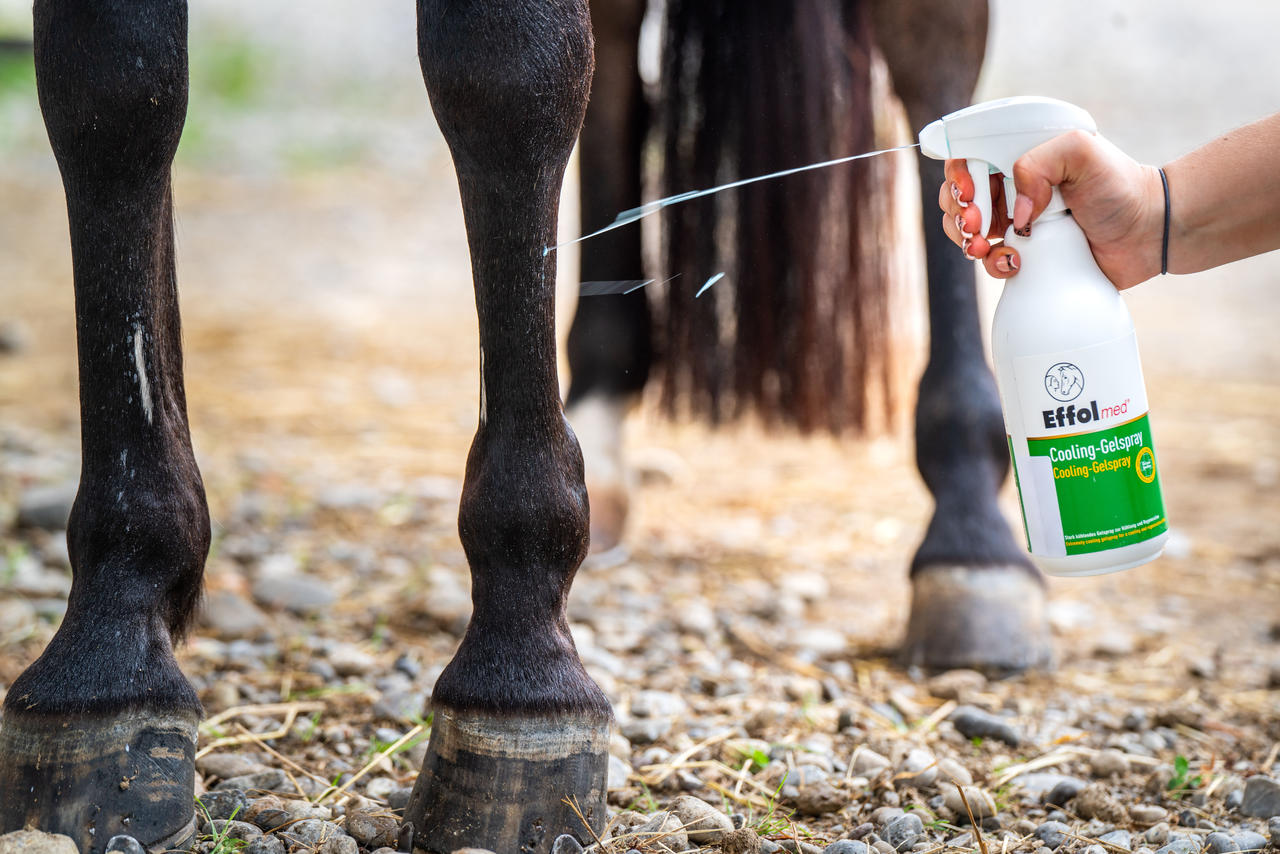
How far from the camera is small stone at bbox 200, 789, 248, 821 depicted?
963 mm

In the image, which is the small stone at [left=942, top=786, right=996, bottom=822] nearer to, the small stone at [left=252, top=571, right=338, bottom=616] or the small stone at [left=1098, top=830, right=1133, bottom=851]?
the small stone at [left=1098, top=830, right=1133, bottom=851]

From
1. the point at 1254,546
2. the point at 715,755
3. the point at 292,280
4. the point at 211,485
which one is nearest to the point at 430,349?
the point at 292,280

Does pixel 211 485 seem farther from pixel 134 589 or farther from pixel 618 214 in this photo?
pixel 134 589

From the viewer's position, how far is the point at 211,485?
2193 millimetres

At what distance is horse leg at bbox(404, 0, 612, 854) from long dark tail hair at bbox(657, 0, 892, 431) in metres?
0.83

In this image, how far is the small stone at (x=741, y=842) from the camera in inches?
35.4

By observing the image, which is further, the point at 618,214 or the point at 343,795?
the point at 618,214

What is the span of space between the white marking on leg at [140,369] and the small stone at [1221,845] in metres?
0.88

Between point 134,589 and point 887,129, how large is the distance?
4.10ft

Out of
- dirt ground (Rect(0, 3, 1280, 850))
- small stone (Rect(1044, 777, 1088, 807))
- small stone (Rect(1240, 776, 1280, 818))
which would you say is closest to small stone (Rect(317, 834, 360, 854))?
dirt ground (Rect(0, 3, 1280, 850))

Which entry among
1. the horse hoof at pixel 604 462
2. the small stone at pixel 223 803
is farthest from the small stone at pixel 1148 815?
the horse hoof at pixel 604 462

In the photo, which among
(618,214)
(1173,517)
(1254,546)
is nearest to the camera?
(618,214)

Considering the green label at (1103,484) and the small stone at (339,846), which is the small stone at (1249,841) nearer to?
the green label at (1103,484)

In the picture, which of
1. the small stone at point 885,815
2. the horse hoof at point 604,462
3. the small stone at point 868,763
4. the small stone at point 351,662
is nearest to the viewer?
the small stone at point 885,815
